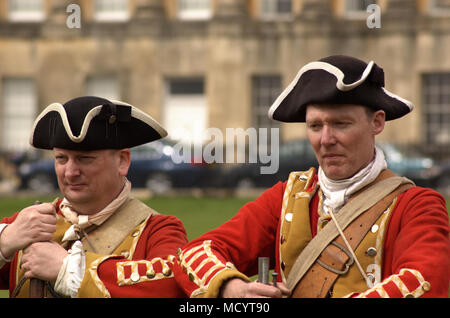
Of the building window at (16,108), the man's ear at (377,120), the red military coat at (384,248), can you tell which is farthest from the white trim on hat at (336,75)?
the building window at (16,108)

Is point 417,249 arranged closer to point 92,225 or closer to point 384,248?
point 384,248

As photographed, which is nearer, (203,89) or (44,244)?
(44,244)

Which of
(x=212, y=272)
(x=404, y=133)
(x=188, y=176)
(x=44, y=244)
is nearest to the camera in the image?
(x=212, y=272)

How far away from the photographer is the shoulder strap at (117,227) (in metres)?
4.45

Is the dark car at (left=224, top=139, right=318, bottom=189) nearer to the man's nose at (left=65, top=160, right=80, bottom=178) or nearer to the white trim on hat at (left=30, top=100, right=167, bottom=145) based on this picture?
the white trim on hat at (left=30, top=100, right=167, bottom=145)

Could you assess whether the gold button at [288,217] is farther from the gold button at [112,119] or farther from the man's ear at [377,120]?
the gold button at [112,119]

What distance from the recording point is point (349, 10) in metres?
33.0

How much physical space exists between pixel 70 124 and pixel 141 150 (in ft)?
73.4

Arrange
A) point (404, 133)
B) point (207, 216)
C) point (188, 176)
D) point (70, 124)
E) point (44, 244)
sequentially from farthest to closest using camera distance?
point (404, 133)
point (188, 176)
point (207, 216)
point (70, 124)
point (44, 244)

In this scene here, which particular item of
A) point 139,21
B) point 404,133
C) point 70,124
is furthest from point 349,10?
point 70,124

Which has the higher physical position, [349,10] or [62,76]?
[349,10]

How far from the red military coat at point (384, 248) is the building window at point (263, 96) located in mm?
28656

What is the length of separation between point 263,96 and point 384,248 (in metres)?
29.6

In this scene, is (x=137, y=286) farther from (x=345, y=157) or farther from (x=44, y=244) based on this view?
(x=345, y=157)
